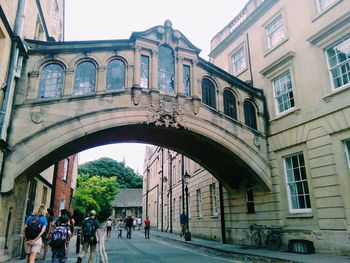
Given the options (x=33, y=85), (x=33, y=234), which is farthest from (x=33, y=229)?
(x=33, y=85)

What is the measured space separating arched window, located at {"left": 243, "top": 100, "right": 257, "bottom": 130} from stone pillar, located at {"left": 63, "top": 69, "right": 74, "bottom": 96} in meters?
8.81

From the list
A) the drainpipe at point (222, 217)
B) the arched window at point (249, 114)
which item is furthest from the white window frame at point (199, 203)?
the arched window at point (249, 114)

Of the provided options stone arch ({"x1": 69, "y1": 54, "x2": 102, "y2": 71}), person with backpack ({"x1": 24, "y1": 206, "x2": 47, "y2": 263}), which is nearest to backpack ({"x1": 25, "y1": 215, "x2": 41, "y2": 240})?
person with backpack ({"x1": 24, "y1": 206, "x2": 47, "y2": 263})

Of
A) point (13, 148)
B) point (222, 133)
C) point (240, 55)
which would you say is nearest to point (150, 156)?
point (240, 55)

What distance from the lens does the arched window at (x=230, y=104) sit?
15.2 m

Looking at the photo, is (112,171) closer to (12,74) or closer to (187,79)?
(187,79)

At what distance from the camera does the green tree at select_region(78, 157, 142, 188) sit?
70500 mm

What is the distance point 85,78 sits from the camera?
41.3 feet

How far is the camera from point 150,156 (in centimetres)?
4866

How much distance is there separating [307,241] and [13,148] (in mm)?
12046

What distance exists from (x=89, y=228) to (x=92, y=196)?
1325 inches

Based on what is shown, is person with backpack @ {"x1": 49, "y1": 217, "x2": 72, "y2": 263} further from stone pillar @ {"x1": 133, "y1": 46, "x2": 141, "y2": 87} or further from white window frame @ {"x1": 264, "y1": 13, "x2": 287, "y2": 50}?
white window frame @ {"x1": 264, "y1": 13, "x2": 287, "y2": 50}

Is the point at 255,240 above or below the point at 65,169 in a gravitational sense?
below

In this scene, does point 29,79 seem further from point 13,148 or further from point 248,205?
point 248,205
